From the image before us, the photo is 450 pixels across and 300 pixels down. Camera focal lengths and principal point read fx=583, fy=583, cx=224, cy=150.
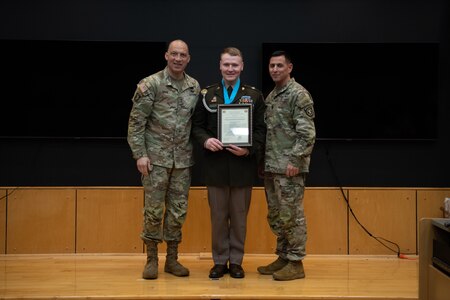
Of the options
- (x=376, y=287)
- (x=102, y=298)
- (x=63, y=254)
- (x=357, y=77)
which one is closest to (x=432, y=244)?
(x=376, y=287)

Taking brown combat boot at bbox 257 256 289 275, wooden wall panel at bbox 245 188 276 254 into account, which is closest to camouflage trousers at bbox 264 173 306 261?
brown combat boot at bbox 257 256 289 275

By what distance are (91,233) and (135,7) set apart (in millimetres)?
1991

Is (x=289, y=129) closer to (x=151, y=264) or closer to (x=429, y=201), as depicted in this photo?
(x=151, y=264)

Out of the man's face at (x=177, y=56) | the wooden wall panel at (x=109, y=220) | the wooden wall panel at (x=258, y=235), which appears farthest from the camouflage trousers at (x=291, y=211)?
the wooden wall panel at (x=109, y=220)

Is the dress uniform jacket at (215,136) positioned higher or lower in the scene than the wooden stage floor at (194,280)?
higher

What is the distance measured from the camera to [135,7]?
507 centimetres

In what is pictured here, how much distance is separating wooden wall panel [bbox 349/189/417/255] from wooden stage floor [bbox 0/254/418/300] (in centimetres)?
13

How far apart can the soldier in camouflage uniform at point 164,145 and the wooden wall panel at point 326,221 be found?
1.36 metres

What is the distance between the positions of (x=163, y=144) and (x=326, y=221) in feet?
5.76

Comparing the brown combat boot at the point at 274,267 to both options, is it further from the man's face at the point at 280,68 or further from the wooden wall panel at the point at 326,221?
the man's face at the point at 280,68

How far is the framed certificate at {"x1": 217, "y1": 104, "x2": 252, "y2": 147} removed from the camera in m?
4.00

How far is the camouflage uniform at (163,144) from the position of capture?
13.3 feet

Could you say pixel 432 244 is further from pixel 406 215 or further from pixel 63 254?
pixel 63 254

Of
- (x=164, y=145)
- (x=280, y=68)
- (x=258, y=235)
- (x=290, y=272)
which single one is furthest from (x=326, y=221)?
(x=164, y=145)
